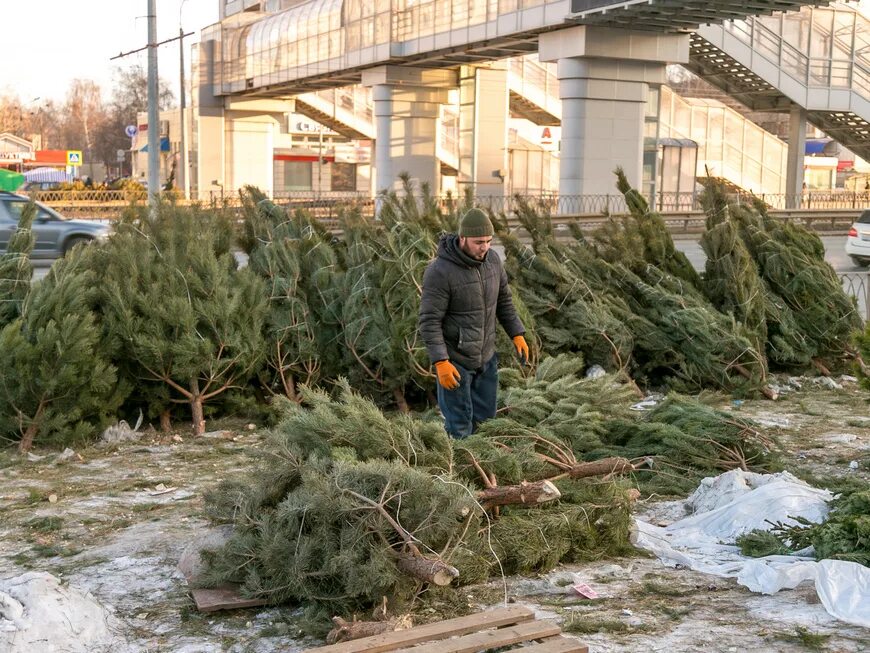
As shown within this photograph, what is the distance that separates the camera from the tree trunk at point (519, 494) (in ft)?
18.3

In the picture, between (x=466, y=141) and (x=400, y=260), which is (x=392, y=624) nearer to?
(x=400, y=260)

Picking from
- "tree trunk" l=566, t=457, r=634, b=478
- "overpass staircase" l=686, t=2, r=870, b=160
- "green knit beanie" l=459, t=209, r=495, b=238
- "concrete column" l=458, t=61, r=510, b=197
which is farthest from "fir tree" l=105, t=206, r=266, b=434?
"concrete column" l=458, t=61, r=510, b=197

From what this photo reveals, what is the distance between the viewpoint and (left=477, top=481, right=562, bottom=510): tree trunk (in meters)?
5.59

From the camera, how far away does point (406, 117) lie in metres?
34.8

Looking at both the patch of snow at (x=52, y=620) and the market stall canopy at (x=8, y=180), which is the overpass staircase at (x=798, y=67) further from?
the market stall canopy at (x=8, y=180)

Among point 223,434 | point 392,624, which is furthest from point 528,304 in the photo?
point 392,624

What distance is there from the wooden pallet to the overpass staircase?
91.5 feet

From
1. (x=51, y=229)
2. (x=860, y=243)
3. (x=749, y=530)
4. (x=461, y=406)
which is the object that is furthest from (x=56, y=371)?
(x=860, y=243)

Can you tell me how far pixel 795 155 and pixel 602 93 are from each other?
12559 mm

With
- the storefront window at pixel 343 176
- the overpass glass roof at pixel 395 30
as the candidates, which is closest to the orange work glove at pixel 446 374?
the overpass glass roof at pixel 395 30

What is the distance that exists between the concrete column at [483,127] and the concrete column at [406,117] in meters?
0.90

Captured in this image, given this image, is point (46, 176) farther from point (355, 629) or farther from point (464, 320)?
point (355, 629)

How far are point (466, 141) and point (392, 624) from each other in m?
32.9

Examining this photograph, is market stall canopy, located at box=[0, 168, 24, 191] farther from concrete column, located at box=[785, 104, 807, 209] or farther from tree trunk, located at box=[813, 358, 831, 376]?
tree trunk, located at box=[813, 358, 831, 376]
